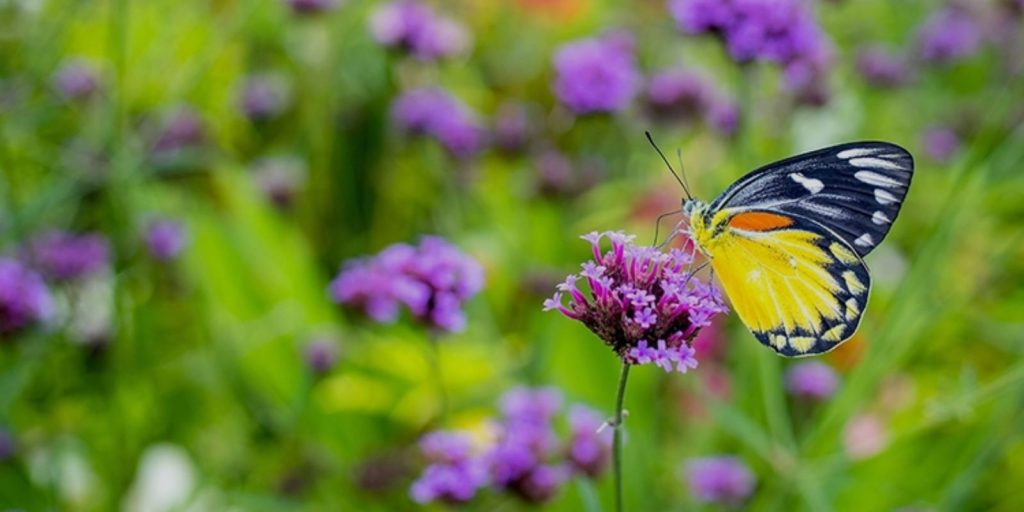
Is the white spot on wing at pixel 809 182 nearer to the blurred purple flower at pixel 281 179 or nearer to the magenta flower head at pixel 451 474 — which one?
the magenta flower head at pixel 451 474

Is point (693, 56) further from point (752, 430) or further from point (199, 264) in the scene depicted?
point (752, 430)

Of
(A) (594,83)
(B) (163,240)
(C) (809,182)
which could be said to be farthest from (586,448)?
(B) (163,240)

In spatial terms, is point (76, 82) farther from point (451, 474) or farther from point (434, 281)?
point (451, 474)

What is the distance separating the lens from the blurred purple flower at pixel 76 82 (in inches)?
72.2

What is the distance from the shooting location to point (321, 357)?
60.0 inches

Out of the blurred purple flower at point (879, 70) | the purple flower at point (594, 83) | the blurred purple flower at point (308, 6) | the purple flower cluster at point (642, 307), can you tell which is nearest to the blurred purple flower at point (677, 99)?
the purple flower at point (594, 83)

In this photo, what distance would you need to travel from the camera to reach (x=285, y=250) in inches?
75.7

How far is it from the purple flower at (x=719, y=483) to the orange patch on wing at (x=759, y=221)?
0.49 metres

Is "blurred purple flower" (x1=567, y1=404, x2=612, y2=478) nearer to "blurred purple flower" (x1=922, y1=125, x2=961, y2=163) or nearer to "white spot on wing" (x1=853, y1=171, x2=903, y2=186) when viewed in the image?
"white spot on wing" (x1=853, y1=171, x2=903, y2=186)

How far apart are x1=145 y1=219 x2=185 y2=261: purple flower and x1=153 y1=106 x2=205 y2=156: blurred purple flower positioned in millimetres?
232

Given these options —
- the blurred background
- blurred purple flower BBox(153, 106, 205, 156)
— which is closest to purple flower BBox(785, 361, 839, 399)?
the blurred background

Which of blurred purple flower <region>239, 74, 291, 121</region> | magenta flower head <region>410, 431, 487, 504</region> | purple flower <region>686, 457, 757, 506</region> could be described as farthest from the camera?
blurred purple flower <region>239, 74, 291, 121</region>

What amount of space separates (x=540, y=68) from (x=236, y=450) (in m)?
1.58

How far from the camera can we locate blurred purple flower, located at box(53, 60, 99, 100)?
1.83 meters
